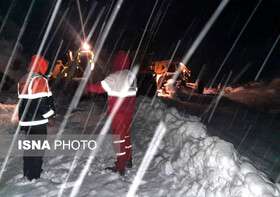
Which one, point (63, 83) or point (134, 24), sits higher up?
point (134, 24)

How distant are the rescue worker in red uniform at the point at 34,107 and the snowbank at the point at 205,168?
2.35m

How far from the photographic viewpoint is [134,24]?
43.7m

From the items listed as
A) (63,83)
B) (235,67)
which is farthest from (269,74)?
(63,83)

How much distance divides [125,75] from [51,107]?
1.48m

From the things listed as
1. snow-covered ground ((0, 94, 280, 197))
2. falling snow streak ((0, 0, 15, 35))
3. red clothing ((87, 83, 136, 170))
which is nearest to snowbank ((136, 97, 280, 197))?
snow-covered ground ((0, 94, 280, 197))

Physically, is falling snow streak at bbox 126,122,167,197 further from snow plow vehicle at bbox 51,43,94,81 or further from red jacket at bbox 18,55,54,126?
snow plow vehicle at bbox 51,43,94,81

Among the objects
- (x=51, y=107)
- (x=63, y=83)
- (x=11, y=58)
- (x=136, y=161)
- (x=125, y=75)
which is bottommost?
(x=11, y=58)

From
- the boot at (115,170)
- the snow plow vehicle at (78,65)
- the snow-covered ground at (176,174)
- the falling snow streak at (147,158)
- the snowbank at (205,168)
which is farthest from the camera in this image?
the snow plow vehicle at (78,65)

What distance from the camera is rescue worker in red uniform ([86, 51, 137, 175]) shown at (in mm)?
6691

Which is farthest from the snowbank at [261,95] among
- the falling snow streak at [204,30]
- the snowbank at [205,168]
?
the falling snow streak at [204,30]

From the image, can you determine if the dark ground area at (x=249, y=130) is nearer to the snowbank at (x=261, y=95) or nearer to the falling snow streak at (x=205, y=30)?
the snowbank at (x=261, y=95)

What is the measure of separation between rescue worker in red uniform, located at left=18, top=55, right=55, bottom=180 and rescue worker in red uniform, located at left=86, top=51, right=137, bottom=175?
3.14 feet

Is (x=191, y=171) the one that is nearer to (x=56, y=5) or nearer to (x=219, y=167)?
(x=219, y=167)

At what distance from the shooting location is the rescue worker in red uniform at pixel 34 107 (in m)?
6.34
